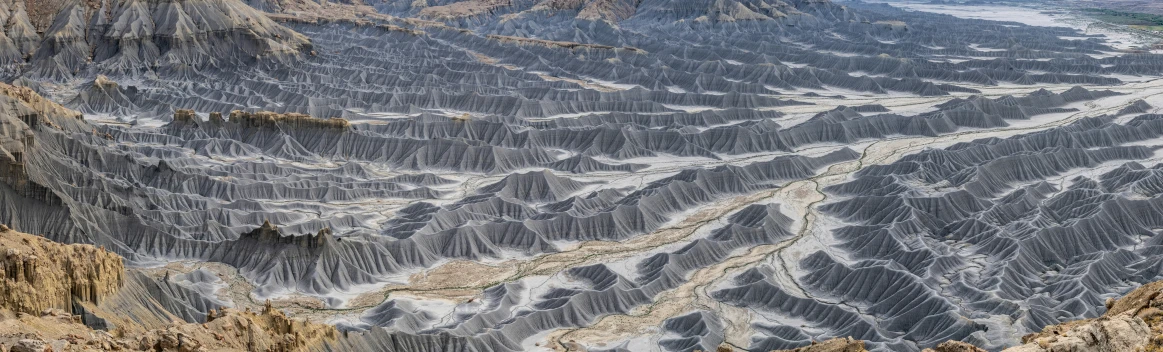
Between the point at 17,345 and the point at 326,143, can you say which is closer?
the point at 17,345

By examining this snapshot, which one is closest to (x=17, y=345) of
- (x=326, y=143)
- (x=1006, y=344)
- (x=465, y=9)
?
(x=1006, y=344)

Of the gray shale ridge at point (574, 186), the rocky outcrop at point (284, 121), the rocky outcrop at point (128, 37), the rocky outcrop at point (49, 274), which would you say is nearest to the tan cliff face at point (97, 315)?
the rocky outcrop at point (49, 274)

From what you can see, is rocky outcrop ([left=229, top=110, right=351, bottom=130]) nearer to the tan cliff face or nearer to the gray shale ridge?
the gray shale ridge

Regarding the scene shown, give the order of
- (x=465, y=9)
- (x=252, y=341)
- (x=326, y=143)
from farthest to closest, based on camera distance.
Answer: (x=465, y=9) < (x=326, y=143) < (x=252, y=341)

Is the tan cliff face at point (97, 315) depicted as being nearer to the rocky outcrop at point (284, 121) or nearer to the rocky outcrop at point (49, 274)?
the rocky outcrop at point (49, 274)

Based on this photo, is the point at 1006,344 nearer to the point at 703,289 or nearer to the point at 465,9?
the point at 703,289

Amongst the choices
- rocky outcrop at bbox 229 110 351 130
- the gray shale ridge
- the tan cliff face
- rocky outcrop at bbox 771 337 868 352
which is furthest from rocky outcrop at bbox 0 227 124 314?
rocky outcrop at bbox 229 110 351 130

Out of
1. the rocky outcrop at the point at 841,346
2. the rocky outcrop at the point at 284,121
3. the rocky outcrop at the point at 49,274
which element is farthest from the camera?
the rocky outcrop at the point at 284,121

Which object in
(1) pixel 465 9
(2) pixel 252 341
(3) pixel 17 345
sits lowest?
(1) pixel 465 9
